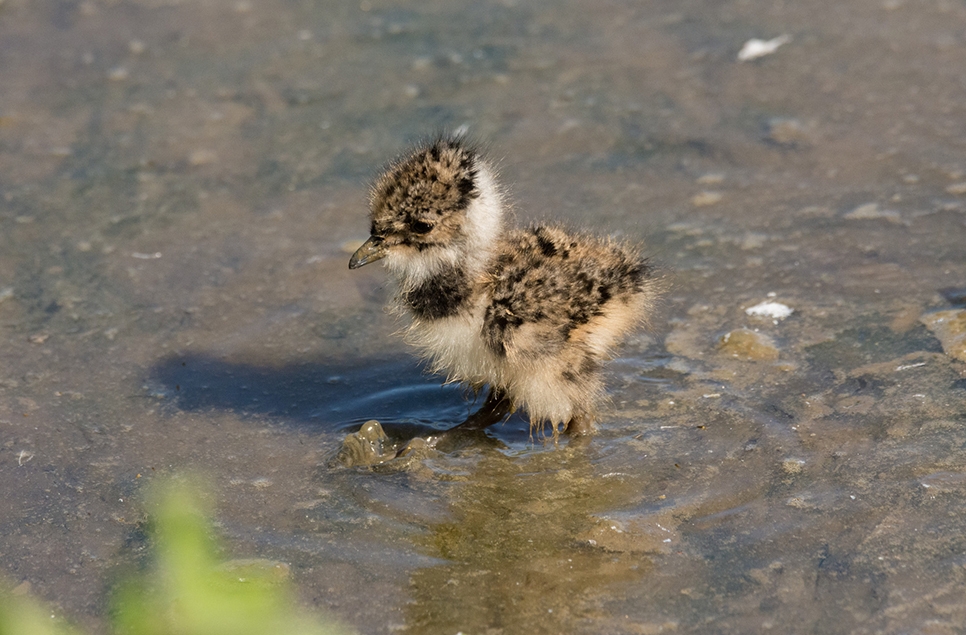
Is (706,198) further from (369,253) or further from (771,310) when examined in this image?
(369,253)

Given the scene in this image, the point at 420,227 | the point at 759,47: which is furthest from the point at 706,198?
the point at 420,227

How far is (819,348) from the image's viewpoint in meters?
4.48

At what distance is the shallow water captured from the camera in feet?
11.0

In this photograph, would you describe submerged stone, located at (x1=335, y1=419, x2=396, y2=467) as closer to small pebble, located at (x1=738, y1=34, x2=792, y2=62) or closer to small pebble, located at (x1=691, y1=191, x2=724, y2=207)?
small pebble, located at (x1=691, y1=191, x2=724, y2=207)

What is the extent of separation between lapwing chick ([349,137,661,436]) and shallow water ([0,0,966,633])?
0.31 m

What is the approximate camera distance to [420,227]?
13.3 feet

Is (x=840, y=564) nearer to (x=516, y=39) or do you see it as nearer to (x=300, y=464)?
(x=300, y=464)

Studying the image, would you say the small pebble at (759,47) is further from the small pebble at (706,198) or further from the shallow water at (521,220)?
the small pebble at (706,198)

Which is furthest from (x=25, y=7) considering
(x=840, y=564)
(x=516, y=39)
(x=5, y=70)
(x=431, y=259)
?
(x=840, y=564)

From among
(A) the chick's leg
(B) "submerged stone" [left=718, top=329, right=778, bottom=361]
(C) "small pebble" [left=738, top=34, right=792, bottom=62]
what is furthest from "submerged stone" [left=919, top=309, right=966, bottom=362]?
(C) "small pebble" [left=738, top=34, right=792, bottom=62]

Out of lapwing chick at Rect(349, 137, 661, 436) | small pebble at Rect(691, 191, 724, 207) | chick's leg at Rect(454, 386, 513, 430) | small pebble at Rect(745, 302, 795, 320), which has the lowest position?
chick's leg at Rect(454, 386, 513, 430)

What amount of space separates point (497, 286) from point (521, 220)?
5.03ft

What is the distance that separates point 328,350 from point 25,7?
4351 mm

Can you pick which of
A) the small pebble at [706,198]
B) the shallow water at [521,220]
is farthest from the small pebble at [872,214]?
the small pebble at [706,198]
